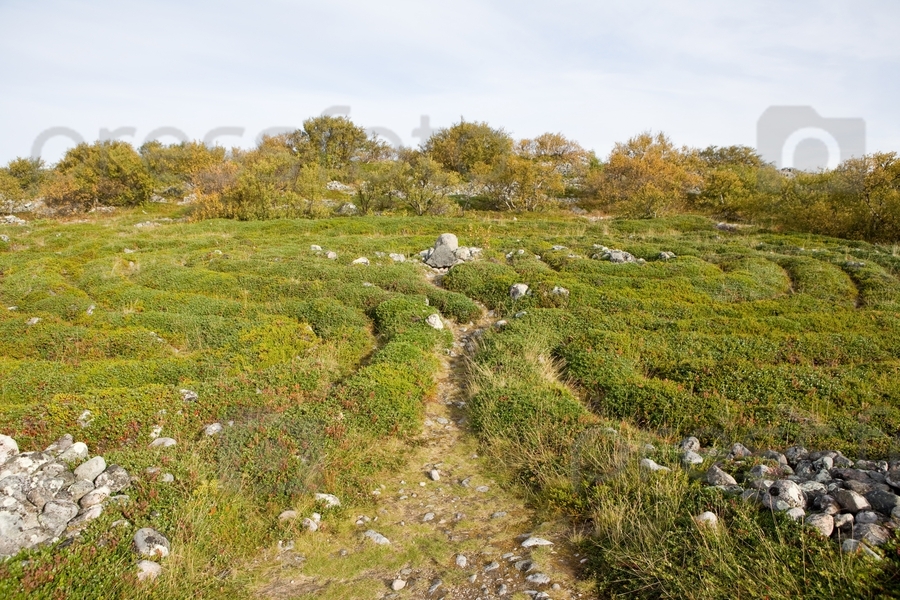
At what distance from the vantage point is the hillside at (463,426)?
20.0ft

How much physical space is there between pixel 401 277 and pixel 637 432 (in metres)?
12.4

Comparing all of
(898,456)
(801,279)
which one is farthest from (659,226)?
(898,456)

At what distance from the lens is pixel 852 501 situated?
622 centimetres

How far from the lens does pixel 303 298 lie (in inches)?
708

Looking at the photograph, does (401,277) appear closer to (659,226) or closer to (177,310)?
(177,310)

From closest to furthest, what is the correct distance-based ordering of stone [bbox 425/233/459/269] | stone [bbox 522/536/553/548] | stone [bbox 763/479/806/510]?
stone [bbox 763/479/806/510], stone [bbox 522/536/553/548], stone [bbox 425/233/459/269]

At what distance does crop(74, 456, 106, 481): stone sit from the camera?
23.3 ft

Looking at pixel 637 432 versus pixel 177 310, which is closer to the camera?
pixel 637 432

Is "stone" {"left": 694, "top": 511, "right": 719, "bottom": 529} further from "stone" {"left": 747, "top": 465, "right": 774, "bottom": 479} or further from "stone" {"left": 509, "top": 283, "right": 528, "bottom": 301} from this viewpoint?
"stone" {"left": 509, "top": 283, "right": 528, "bottom": 301}

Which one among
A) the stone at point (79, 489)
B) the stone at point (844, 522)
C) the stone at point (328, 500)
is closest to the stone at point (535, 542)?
the stone at point (328, 500)

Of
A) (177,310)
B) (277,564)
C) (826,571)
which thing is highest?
(177,310)

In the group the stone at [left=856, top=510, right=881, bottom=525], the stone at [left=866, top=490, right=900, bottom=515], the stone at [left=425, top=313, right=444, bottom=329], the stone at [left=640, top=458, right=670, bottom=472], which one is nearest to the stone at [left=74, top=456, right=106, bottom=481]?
the stone at [left=640, top=458, right=670, bottom=472]

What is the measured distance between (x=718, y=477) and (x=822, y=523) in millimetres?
1478

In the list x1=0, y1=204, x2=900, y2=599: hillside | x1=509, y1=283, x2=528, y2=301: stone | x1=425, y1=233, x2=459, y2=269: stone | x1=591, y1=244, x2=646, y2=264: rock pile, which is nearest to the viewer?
x1=0, y1=204, x2=900, y2=599: hillside
